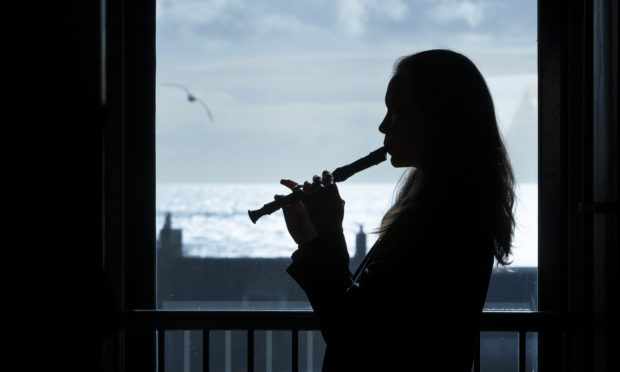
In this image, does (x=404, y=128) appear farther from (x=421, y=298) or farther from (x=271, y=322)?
(x=271, y=322)

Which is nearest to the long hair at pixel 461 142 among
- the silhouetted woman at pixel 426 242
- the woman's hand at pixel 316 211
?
the silhouetted woman at pixel 426 242

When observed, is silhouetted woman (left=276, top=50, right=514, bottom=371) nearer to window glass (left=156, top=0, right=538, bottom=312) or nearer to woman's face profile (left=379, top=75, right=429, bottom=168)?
woman's face profile (left=379, top=75, right=429, bottom=168)

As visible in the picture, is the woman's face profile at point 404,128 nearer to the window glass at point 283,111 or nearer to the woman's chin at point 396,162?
the woman's chin at point 396,162

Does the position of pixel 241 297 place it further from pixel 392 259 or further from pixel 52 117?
pixel 392 259

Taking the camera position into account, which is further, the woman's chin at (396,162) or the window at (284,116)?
the window at (284,116)

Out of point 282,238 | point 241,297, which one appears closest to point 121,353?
point 241,297

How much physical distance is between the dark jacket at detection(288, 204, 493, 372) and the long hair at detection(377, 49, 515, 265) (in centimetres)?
5

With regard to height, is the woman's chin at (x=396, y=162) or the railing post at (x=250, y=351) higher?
the woman's chin at (x=396, y=162)

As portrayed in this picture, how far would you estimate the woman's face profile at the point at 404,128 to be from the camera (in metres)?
1.03

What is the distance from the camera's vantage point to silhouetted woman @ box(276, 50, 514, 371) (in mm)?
927

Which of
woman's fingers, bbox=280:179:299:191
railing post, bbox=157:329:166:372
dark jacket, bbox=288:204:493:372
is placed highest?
woman's fingers, bbox=280:179:299:191

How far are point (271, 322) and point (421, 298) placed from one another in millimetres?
685

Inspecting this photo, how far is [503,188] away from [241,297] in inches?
38.9

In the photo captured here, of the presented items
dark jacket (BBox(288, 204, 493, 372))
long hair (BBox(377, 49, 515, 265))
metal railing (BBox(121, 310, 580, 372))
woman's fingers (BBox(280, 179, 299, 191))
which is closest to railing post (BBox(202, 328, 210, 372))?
metal railing (BBox(121, 310, 580, 372))
